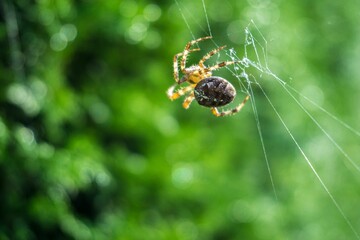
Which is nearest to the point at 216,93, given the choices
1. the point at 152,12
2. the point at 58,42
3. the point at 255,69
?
the point at 58,42

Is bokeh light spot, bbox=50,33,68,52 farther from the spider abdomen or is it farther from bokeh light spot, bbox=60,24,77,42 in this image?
the spider abdomen

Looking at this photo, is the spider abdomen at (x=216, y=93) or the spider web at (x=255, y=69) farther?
the spider abdomen at (x=216, y=93)

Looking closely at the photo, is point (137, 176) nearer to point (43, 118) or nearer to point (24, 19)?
point (43, 118)

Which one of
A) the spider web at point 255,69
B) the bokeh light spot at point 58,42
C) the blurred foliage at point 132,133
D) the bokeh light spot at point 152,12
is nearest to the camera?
the spider web at point 255,69

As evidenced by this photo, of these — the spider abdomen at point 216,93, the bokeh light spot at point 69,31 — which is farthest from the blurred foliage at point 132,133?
the spider abdomen at point 216,93

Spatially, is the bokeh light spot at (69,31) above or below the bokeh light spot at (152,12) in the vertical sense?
below

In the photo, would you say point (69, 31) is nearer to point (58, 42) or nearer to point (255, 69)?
point (58, 42)

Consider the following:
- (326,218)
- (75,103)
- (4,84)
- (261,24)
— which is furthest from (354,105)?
(4,84)

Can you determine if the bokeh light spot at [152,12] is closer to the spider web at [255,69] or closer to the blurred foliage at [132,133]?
the blurred foliage at [132,133]
